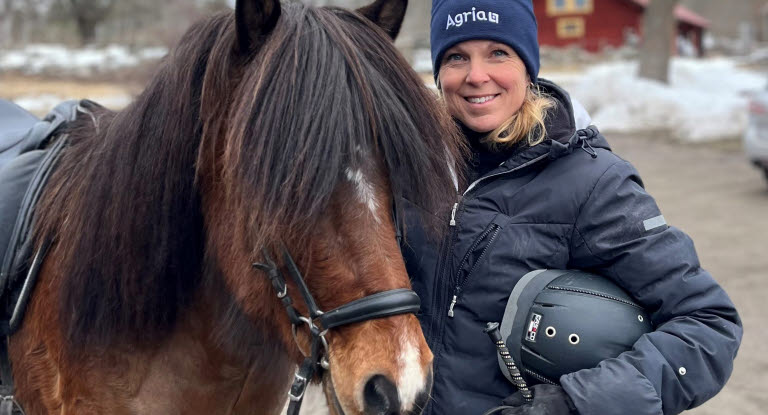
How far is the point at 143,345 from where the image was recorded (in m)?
2.02

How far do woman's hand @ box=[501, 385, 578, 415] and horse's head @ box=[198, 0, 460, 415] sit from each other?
0.35m

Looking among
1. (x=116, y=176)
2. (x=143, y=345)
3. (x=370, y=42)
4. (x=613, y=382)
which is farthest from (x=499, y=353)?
(x=116, y=176)

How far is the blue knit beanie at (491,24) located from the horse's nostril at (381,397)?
3.39ft

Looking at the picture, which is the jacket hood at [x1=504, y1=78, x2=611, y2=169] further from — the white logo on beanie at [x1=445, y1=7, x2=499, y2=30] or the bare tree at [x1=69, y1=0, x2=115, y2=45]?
the bare tree at [x1=69, y1=0, x2=115, y2=45]

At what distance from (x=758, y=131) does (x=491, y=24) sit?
863cm

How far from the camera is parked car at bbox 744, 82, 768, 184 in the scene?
9.25m

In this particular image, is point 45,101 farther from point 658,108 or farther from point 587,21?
point 587,21

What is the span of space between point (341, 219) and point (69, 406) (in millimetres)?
1069

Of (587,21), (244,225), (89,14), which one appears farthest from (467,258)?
(587,21)

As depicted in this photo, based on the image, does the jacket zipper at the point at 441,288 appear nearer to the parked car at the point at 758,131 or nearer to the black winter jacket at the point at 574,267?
the black winter jacket at the point at 574,267

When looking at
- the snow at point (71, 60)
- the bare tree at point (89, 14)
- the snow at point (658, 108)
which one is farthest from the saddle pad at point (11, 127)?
the bare tree at point (89, 14)

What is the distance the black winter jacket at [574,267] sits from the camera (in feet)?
5.79

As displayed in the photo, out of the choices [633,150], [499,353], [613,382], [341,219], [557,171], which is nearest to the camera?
[341,219]

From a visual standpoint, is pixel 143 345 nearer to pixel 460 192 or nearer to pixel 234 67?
pixel 234 67
